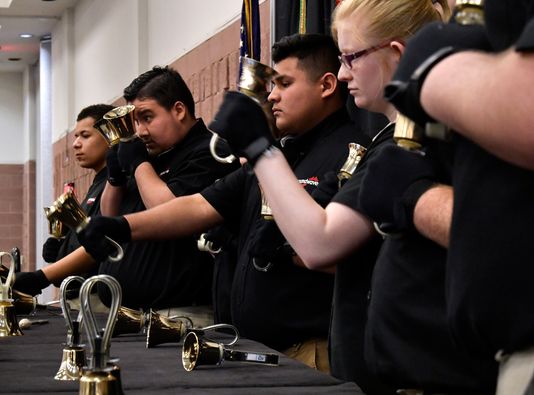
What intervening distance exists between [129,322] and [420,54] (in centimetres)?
150

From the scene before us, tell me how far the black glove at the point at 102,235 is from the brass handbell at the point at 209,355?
35.6 inches

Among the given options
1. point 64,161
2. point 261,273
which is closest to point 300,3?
point 261,273

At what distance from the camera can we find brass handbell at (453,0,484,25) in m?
1.25

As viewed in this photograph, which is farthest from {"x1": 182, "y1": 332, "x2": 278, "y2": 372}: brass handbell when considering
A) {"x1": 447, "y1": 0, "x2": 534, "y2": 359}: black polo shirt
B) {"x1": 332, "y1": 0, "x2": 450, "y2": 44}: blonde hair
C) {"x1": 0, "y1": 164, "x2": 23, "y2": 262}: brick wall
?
{"x1": 0, "y1": 164, "x2": 23, "y2": 262}: brick wall

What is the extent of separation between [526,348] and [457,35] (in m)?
0.38

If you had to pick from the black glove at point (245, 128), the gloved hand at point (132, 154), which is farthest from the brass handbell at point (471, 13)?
the gloved hand at point (132, 154)

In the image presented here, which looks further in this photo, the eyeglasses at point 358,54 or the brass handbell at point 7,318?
the brass handbell at point 7,318

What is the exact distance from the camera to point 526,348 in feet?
3.70

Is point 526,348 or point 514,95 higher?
point 514,95

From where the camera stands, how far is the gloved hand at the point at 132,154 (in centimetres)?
349

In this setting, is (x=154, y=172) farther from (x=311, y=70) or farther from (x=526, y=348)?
(x=526, y=348)

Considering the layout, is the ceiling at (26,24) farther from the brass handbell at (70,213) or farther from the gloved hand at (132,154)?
the brass handbell at (70,213)

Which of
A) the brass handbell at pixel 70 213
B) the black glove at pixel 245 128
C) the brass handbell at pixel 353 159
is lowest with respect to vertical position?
the brass handbell at pixel 70 213

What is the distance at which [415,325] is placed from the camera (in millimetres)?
1437
